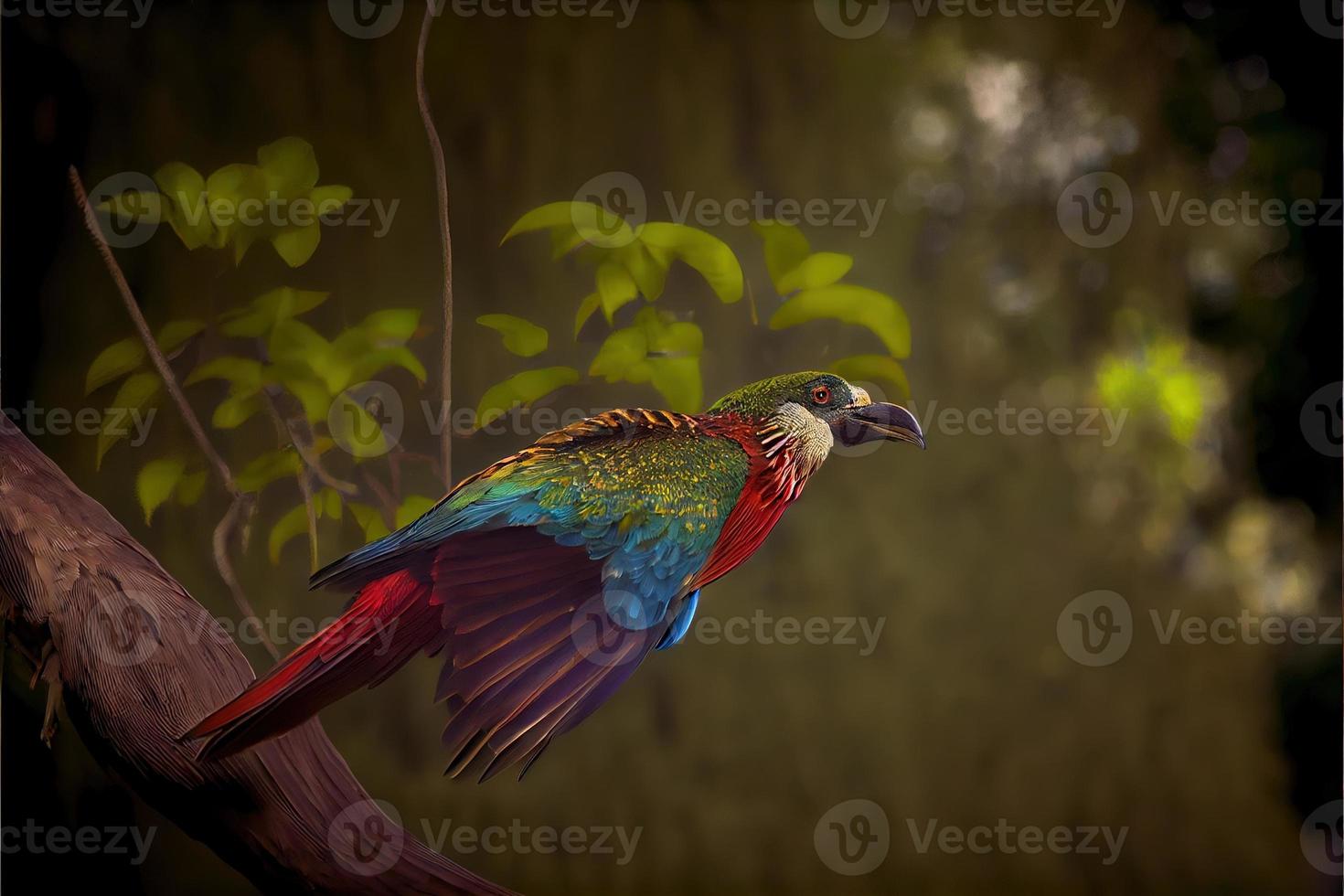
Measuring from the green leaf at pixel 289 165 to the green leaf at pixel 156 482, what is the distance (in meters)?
0.50

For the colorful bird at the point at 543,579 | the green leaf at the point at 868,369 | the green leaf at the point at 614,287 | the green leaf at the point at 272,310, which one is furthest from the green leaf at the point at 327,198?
the green leaf at the point at 868,369

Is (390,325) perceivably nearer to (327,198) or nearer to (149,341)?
(327,198)

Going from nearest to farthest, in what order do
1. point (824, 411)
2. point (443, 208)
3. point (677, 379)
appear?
point (824, 411), point (677, 379), point (443, 208)

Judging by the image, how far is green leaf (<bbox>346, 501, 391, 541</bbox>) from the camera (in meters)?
1.77

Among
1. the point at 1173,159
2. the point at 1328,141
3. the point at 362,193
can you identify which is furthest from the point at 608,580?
the point at 1328,141

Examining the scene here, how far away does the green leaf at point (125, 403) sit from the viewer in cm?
183

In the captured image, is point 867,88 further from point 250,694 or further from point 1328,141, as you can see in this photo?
point 250,694

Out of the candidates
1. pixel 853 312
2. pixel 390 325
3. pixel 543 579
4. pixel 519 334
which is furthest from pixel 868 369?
pixel 390 325

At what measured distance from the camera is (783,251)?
1.80 metres

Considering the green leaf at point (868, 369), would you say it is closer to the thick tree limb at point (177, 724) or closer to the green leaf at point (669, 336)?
the green leaf at point (669, 336)

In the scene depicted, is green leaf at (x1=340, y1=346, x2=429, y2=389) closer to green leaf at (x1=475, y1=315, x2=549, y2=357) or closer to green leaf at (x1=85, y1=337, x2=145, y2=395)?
green leaf at (x1=475, y1=315, x2=549, y2=357)

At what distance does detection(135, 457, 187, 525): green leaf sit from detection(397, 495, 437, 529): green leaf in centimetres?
40

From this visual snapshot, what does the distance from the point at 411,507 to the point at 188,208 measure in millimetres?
645

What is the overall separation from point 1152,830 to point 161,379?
1841mm
